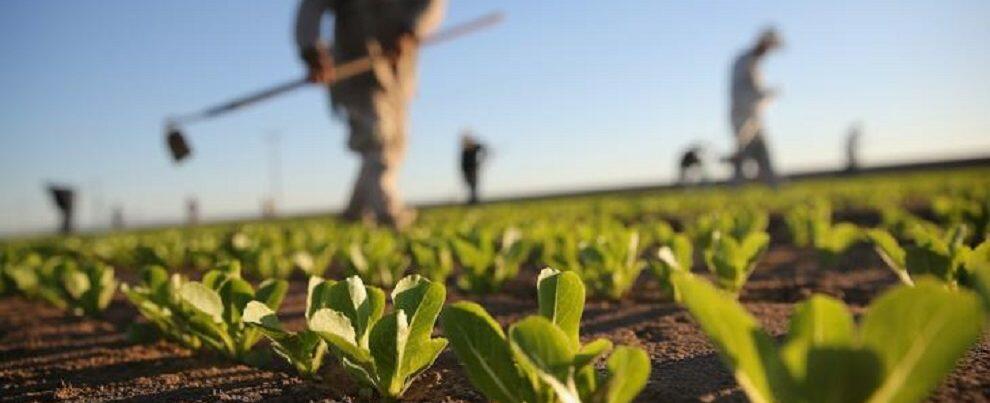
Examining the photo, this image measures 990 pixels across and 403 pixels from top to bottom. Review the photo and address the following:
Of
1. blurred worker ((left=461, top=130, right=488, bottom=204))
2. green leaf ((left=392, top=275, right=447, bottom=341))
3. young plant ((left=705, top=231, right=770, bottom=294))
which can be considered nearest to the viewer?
green leaf ((left=392, top=275, right=447, bottom=341))

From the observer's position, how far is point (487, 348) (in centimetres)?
107

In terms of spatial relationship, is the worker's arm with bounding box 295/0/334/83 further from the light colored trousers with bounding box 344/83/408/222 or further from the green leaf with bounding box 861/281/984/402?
the green leaf with bounding box 861/281/984/402

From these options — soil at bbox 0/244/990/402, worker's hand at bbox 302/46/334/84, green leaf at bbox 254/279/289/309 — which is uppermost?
worker's hand at bbox 302/46/334/84

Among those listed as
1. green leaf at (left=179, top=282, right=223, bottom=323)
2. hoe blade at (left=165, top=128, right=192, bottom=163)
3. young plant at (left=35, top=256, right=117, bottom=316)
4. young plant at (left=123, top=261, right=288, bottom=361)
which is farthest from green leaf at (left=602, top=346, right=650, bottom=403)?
hoe blade at (left=165, top=128, right=192, bottom=163)

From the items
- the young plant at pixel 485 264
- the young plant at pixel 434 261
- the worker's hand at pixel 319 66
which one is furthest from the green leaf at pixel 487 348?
the worker's hand at pixel 319 66

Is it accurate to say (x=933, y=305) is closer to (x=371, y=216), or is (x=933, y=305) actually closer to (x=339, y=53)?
(x=371, y=216)

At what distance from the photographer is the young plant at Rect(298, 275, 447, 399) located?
115 centimetres

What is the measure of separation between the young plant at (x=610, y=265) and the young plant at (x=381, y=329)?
1.17 m

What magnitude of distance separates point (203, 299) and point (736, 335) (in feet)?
→ 4.20

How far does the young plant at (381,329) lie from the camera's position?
3.76 feet

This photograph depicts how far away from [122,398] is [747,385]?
4.60 ft

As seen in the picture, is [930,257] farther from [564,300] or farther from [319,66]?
[319,66]

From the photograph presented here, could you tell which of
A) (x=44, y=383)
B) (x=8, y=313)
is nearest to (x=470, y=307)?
(x=44, y=383)

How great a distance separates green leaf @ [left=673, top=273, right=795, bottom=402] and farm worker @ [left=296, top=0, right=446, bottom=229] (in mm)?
6816
